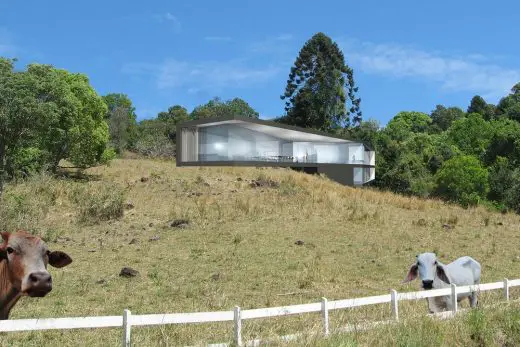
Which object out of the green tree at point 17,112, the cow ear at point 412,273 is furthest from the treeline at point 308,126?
the cow ear at point 412,273

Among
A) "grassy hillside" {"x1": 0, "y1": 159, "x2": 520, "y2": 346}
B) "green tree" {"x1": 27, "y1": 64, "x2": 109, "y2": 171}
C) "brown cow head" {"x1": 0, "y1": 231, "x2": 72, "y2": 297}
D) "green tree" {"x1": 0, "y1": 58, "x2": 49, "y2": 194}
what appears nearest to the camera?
"brown cow head" {"x1": 0, "y1": 231, "x2": 72, "y2": 297}

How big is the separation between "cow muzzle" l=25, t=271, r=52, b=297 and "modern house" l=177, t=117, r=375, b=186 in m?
40.4

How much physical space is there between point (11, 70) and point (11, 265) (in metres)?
29.2

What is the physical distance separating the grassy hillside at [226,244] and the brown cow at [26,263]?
7.23 feet

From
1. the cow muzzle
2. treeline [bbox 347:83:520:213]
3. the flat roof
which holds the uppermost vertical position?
the flat roof

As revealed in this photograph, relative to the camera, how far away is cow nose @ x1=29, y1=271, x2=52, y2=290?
548 cm

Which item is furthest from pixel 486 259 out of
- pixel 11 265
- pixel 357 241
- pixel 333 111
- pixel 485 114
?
pixel 485 114

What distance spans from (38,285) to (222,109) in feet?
294

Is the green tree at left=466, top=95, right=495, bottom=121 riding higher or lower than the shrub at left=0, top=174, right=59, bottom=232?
higher

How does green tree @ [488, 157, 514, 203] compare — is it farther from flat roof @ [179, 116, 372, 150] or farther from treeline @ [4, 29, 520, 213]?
flat roof @ [179, 116, 372, 150]

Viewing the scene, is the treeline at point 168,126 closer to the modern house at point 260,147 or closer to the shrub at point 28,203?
the modern house at point 260,147

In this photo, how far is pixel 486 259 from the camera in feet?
67.8

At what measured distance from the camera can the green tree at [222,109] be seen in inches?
3474

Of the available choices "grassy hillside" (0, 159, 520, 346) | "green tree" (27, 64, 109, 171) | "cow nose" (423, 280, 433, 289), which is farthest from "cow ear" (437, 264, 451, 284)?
"green tree" (27, 64, 109, 171)
